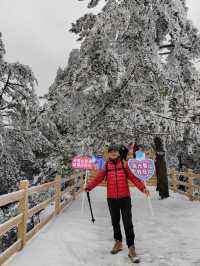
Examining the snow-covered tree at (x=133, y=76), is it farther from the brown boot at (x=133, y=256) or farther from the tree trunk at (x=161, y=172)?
the brown boot at (x=133, y=256)

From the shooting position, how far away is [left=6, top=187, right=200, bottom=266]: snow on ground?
5.73 meters

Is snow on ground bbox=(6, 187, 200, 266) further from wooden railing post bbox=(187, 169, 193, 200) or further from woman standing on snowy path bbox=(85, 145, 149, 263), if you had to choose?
wooden railing post bbox=(187, 169, 193, 200)

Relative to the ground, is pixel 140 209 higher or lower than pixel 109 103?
lower

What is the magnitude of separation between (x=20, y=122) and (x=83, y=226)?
7062 mm

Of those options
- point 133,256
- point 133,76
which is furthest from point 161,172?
point 133,256

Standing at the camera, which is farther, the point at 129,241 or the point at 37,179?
Result: the point at 37,179

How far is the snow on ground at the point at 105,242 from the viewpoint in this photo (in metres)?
5.73

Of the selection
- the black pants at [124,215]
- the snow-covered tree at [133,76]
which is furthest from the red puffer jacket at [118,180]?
the snow-covered tree at [133,76]

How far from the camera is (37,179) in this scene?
18.0 metres

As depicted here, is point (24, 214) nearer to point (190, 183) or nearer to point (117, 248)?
point (117, 248)

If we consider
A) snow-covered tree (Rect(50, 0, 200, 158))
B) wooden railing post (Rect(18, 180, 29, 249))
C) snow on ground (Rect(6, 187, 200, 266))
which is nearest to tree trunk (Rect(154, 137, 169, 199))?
snow-covered tree (Rect(50, 0, 200, 158))

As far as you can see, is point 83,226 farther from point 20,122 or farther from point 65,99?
point 20,122

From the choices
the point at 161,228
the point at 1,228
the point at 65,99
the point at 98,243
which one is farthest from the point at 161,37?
the point at 1,228

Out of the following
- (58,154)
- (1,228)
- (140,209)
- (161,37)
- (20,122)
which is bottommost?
(140,209)
